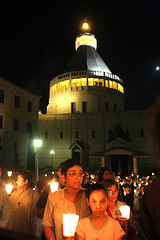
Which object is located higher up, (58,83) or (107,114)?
(58,83)

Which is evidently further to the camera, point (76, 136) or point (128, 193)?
point (76, 136)

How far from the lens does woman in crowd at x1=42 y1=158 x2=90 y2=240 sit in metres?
3.25

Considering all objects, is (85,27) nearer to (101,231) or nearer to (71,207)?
(71,207)

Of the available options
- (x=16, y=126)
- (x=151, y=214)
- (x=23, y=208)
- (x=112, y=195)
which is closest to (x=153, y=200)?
(x=151, y=214)

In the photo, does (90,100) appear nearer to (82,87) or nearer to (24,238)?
(82,87)

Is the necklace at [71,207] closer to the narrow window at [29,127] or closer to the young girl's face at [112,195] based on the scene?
the young girl's face at [112,195]

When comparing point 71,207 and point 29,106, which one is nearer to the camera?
point 71,207

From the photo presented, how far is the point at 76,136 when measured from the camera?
4253 cm

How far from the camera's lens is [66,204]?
3338 millimetres

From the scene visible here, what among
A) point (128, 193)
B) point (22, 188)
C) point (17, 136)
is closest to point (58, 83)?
point (17, 136)

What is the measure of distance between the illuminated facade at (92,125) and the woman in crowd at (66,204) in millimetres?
31736

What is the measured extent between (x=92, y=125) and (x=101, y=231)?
39.8m

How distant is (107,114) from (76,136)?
744cm

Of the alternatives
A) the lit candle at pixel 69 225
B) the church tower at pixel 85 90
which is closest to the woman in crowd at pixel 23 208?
the lit candle at pixel 69 225
